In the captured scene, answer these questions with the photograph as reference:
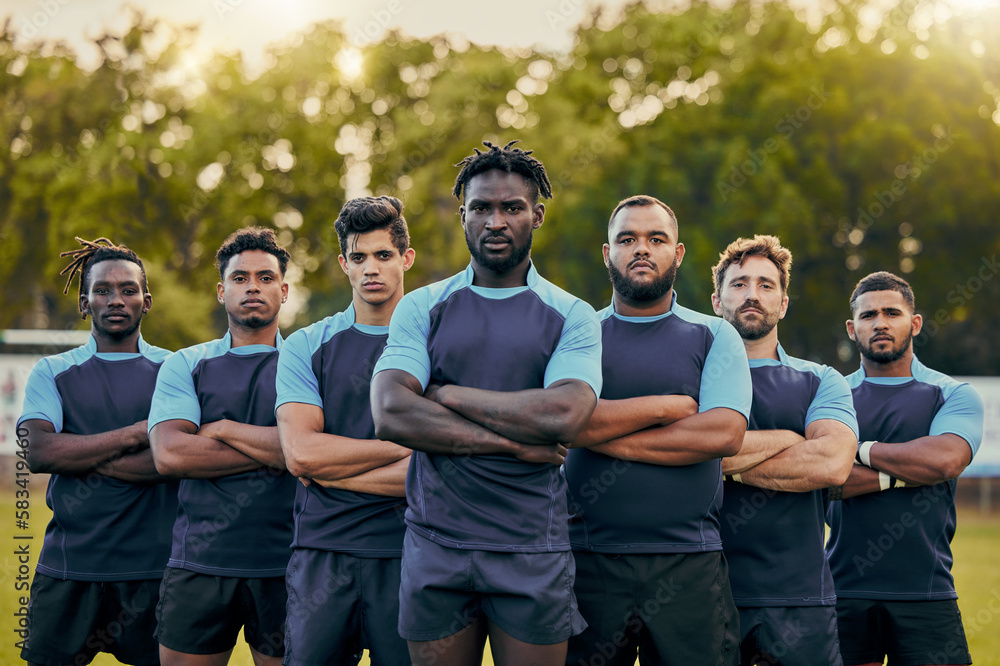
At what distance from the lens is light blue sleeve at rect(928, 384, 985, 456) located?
211 inches

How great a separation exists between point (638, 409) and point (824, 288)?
2174cm

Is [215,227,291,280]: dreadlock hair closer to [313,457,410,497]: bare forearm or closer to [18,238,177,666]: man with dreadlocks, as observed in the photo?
[18,238,177,666]: man with dreadlocks

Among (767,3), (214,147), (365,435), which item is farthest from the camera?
(767,3)

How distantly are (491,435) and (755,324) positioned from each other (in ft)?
6.44

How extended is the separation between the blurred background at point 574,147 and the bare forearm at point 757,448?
2020 centimetres

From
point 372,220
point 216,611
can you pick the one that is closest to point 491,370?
point 372,220

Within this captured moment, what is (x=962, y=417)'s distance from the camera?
541cm

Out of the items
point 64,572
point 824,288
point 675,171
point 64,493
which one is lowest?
point 64,572

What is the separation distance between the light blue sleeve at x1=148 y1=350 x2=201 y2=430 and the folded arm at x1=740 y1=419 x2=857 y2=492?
2.97 metres

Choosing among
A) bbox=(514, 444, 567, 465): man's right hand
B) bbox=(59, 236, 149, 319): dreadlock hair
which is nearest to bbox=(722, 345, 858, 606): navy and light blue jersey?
bbox=(514, 444, 567, 465): man's right hand

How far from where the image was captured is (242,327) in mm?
5168

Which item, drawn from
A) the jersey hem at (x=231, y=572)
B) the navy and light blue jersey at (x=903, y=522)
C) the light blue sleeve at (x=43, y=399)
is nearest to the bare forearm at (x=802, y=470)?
the navy and light blue jersey at (x=903, y=522)


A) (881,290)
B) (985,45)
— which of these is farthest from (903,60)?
(881,290)

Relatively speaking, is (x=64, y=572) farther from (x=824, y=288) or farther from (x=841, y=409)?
(x=824, y=288)
